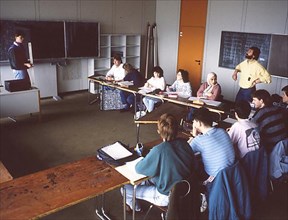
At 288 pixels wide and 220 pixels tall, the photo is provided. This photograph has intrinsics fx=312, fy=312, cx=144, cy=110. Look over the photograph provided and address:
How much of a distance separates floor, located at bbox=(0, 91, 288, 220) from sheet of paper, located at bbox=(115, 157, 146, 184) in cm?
83

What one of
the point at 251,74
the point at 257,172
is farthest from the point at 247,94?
the point at 257,172

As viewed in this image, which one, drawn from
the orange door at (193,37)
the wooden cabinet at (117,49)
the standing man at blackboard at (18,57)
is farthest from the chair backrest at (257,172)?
the wooden cabinet at (117,49)

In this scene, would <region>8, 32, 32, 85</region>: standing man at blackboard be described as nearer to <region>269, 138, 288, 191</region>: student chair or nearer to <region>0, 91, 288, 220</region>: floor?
<region>0, 91, 288, 220</region>: floor

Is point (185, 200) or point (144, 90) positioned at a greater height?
point (144, 90)

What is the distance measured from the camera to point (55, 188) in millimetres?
2500

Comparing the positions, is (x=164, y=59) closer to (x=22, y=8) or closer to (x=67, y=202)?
(x=22, y=8)

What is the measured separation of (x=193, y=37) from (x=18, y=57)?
15.6 ft

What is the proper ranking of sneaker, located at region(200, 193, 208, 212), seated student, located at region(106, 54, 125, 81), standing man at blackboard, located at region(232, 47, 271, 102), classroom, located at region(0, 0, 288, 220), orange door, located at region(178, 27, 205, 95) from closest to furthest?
1. sneaker, located at region(200, 193, 208, 212)
2. classroom, located at region(0, 0, 288, 220)
3. standing man at blackboard, located at region(232, 47, 271, 102)
4. seated student, located at region(106, 54, 125, 81)
5. orange door, located at region(178, 27, 205, 95)

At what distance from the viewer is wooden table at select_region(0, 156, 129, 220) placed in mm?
2230

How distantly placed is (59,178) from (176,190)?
1015 mm

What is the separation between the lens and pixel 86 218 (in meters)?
3.38

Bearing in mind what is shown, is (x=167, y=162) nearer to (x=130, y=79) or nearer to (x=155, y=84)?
(x=155, y=84)

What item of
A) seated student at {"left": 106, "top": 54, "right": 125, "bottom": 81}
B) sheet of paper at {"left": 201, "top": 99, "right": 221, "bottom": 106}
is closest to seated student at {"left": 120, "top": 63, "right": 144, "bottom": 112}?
seated student at {"left": 106, "top": 54, "right": 125, "bottom": 81}

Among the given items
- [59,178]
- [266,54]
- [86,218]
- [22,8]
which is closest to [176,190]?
[59,178]
